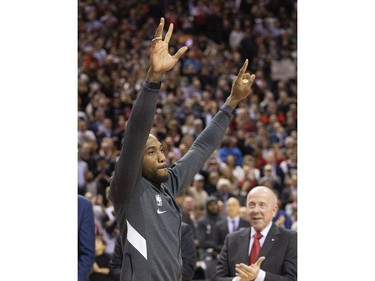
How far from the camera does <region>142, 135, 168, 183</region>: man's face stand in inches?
164

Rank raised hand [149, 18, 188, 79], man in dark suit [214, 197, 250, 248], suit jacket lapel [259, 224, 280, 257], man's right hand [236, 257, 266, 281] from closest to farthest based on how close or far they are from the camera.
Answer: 1. raised hand [149, 18, 188, 79]
2. man's right hand [236, 257, 266, 281]
3. suit jacket lapel [259, 224, 280, 257]
4. man in dark suit [214, 197, 250, 248]

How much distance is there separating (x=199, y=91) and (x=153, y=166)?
510 inches

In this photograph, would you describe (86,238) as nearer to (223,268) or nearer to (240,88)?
(223,268)

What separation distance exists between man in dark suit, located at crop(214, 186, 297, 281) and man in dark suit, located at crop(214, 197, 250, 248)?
13.3 feet

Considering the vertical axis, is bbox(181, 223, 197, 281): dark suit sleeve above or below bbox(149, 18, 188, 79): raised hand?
below

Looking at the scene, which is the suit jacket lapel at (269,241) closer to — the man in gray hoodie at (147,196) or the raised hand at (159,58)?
the man in gray hoodie at (147,196)

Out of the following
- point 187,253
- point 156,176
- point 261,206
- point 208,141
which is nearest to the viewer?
point 156,176

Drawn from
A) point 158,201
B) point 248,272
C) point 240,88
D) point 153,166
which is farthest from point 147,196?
point 248,272

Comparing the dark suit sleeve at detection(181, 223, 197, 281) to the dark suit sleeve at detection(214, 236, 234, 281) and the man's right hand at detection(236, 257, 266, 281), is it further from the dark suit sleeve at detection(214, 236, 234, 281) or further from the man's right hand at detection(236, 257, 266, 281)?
the man's right hand at detection(236, 257, 266, 281)

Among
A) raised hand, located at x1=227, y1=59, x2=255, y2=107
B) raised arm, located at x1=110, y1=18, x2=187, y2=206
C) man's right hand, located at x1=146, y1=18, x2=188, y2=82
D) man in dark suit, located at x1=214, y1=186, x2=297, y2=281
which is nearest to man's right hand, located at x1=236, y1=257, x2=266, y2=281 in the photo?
man in dark suit, located at x1=214, y1=186, x2=297, y2=281

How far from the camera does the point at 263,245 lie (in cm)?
568

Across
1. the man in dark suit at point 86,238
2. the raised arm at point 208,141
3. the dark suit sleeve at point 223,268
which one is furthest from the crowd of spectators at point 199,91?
the raised arm at point 208,141
